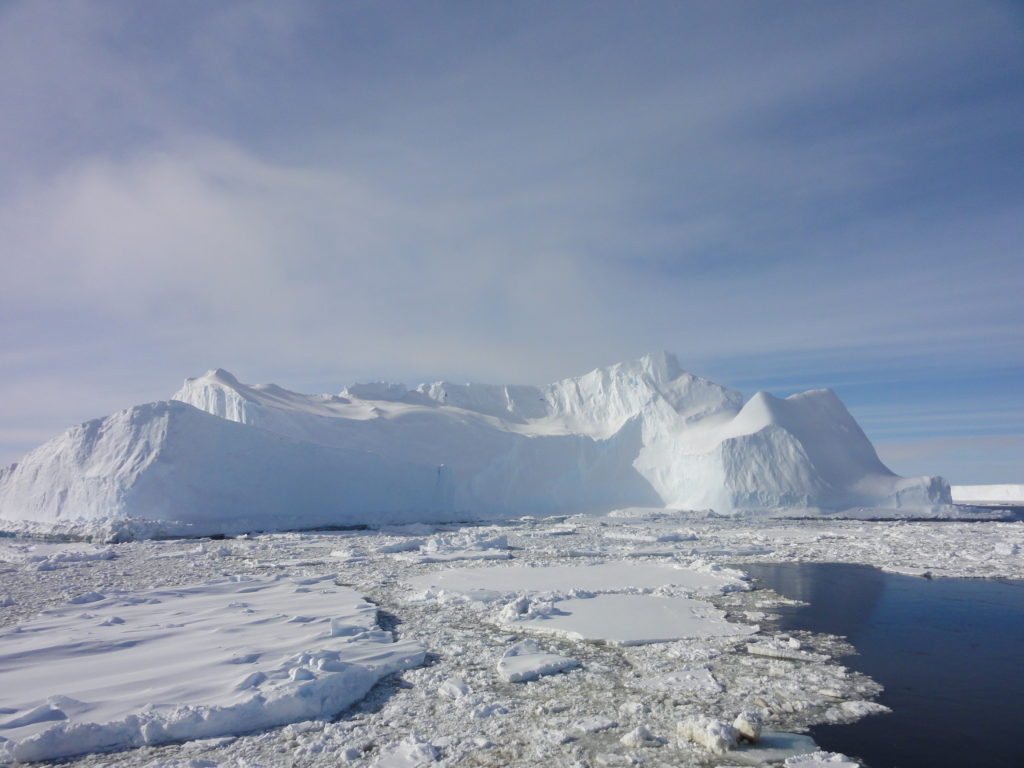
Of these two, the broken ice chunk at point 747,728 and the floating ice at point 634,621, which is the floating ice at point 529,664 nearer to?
the floating ice at point 634,621

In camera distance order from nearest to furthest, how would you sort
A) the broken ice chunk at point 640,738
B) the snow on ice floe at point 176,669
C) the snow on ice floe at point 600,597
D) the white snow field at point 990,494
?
the broken ice chunk at point 640,738 → the snow on ice floe at point 176,669 → the snow on ice floe at point 600,597 → the white snow field at point 990,494

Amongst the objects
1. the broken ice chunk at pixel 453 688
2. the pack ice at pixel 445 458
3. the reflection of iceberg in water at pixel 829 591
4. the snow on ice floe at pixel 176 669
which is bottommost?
the reflection of iceberg in water at pixel 829 591

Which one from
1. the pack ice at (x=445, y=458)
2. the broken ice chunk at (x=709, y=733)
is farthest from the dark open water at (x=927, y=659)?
the pack ice at (x=445, y=458)

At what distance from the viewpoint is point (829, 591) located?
33.6 ft

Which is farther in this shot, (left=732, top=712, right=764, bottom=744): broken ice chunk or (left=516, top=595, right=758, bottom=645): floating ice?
(left=516, top=595, right=758, bottom=645): floating ice

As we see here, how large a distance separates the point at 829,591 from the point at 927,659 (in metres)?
4.02

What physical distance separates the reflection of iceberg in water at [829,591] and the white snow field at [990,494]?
69.6 m

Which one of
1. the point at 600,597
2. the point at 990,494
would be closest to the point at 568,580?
the point at 600,597

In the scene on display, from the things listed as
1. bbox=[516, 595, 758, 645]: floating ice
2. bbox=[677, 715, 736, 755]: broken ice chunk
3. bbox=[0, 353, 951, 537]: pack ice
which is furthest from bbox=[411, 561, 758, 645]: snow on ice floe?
bbox=[0, 353, 951, 537]: pack ice

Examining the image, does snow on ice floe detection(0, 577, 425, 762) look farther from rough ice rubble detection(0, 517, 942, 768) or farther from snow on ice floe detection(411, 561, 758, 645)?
snow on ice floe detection(411, 561, 758, 645)

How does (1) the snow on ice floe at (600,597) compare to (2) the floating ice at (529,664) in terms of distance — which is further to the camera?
(1) the snow on ice floe at (600,597)

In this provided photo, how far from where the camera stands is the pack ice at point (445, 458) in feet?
75.9

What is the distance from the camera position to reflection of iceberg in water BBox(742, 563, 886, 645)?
795 centimetres

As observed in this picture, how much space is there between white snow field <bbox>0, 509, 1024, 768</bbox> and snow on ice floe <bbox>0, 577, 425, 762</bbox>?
2 centimetres
